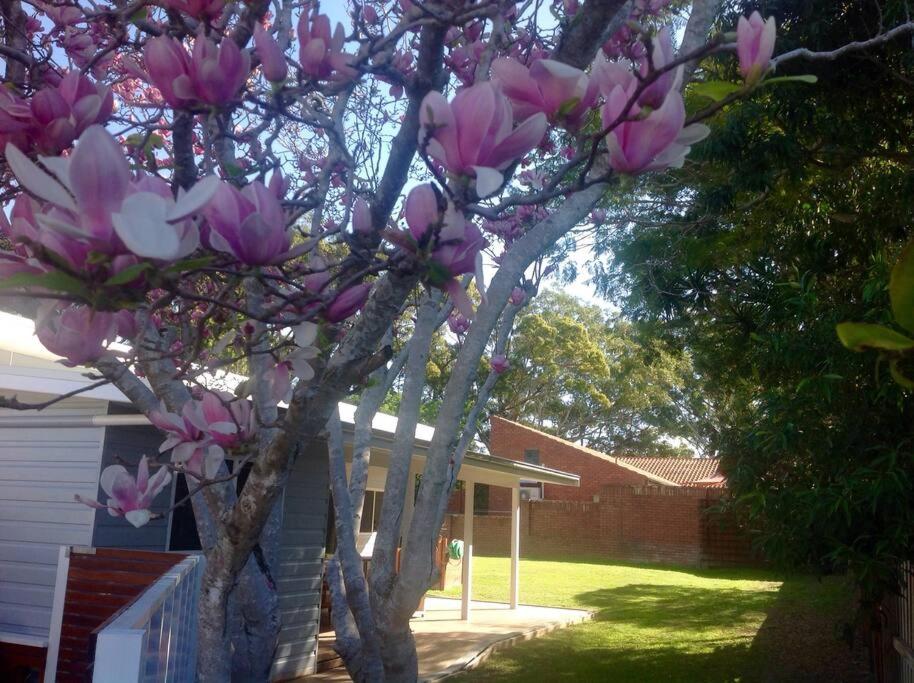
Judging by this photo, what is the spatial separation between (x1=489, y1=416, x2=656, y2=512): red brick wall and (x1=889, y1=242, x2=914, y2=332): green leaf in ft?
98.5

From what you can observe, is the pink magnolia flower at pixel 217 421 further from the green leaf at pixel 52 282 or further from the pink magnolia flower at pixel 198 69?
the green leaf at pixel 52 282

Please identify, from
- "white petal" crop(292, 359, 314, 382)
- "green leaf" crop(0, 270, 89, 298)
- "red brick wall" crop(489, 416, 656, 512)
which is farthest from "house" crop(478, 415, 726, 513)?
"green leaf" crop(0, 270, 89, 298)

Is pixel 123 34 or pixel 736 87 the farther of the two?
pixel 123 34

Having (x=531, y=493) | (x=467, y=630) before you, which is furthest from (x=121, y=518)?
(x=531, y=493)

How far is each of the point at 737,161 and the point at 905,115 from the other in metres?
1.73

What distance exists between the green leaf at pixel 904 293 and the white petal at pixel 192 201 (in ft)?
2.71

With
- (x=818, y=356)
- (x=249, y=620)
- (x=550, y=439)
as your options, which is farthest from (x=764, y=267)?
(x=550, y=439)

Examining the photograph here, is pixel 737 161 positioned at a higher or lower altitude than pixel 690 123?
higher

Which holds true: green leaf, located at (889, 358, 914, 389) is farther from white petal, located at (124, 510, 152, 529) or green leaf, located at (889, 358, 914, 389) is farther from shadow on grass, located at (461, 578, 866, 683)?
shadow on grass, located at (461, 578, 866, 683)

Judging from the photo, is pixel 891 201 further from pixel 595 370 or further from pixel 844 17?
pixel 595 370

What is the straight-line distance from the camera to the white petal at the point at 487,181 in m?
1.05

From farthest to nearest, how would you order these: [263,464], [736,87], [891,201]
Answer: [891,201] → [263,464] → [736,87]

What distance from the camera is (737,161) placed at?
6.93 metres

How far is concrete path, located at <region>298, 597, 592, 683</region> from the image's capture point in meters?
9.45
